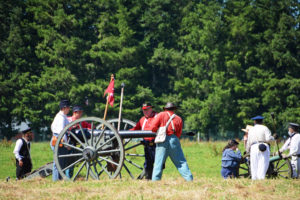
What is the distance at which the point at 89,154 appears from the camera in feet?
27.8

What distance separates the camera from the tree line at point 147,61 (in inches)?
1232

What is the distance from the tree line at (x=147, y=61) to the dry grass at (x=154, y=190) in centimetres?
2284

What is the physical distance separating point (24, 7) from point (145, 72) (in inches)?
449

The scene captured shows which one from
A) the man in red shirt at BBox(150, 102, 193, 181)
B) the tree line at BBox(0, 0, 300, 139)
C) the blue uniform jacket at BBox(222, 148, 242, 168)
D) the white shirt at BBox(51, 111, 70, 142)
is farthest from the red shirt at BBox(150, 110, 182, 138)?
the tree line at BBox(0, 0, 300, 139)

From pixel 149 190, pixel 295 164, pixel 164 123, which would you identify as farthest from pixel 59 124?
pixel 295 164

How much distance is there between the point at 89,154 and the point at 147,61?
1052 inches

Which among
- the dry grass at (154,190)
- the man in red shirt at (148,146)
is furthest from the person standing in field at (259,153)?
the man in red shirt at (148,146)

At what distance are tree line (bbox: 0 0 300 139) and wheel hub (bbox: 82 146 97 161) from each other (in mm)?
22642

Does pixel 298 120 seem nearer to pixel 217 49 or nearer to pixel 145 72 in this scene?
pixel 217 49

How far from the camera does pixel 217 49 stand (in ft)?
105

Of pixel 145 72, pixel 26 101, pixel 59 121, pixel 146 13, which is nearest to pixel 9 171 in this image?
pixel 59 121

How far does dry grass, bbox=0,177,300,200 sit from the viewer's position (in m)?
6.93

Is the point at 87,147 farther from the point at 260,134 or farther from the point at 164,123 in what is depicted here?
the point at 260,134

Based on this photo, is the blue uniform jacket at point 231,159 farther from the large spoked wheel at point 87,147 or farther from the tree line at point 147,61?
the tree line at point 147,61
